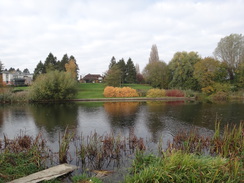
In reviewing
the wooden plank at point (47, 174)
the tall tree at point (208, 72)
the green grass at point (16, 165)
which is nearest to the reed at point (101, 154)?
the wooden plank at point (47, 174)

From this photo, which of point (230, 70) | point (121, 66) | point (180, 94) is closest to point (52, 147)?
point (180, 94)

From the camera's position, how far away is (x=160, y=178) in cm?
642

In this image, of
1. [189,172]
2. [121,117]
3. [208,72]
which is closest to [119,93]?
[208,72]

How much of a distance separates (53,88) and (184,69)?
1484 inches

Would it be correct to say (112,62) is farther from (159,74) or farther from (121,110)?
(121,110)

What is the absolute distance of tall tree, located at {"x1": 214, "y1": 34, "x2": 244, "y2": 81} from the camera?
50.9 meters

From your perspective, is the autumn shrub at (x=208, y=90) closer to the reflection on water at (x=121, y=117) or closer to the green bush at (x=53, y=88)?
the reflection on water at (x=121, y=117)

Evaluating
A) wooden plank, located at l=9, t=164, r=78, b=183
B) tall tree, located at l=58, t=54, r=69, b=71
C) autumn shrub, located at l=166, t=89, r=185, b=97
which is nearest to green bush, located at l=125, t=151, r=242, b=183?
wooden plank, located at l=9, t=164, r=78, b=183

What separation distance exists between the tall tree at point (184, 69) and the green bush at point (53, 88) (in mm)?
30962

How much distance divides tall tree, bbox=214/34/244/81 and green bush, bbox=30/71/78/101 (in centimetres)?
4294

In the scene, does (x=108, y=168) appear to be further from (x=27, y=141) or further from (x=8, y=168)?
(x=27, y=141)

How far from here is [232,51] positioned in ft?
169

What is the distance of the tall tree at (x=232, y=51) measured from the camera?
167 feet

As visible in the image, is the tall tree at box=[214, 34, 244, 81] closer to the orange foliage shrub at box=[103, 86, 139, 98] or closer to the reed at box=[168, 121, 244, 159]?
the orange foliage shrub at box=[103, 86, 139, 98]
